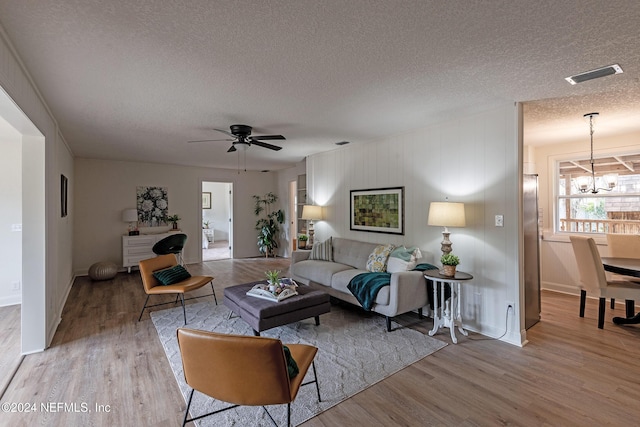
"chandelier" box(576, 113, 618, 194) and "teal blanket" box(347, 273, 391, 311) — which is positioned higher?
"chandelier" box(576, 113, 618, 194)

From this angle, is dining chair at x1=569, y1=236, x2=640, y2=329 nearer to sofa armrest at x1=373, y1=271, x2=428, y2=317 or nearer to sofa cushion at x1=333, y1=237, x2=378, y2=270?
sofa armrest at x1=373, y1=271, x2=428, y2=317

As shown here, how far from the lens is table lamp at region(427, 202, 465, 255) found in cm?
336

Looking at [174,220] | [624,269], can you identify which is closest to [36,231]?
[174,220]

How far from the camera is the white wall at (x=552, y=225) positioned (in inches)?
181

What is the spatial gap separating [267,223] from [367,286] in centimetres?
532

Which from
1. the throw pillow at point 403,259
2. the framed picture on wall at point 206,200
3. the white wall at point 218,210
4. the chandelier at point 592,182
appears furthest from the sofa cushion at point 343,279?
the framed picture on wall at point 206,200

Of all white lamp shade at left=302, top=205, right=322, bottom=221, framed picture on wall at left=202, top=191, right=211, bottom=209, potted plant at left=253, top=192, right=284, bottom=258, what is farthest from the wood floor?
framed picture on wall at left=202, top=191, right=211, bottom=209

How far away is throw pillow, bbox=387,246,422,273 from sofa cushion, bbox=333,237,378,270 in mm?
523

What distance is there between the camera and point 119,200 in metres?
6.68

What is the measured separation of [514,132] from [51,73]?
162 inches

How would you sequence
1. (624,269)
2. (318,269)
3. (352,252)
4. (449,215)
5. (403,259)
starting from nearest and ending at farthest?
(624,269) < (449,215) < (403,259) < (318,269) < (352,252)

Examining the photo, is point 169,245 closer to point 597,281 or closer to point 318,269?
point 318,269

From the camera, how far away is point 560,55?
212 centimetres

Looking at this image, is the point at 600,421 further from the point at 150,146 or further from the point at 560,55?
the point at 150,146
